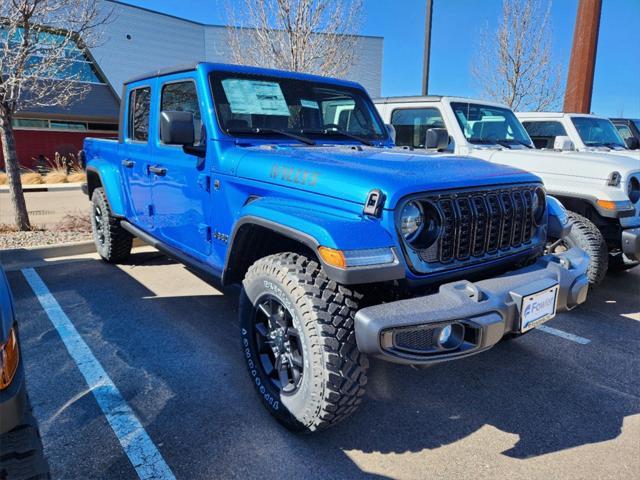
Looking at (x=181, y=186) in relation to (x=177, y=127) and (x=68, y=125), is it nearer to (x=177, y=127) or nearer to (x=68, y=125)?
(x=177, y=127)

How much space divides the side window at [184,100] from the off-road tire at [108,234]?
71.1 inches

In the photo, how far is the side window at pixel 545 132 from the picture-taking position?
23.7 ft

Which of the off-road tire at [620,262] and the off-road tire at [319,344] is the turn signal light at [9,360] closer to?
the off-road tire at [319,344]

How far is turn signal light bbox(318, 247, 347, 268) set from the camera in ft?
6.69

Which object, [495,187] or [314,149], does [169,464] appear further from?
[495,187]

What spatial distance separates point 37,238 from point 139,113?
10.4ft

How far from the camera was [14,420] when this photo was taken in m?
1.47

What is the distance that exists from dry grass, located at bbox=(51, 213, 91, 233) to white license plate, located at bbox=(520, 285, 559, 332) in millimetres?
6537

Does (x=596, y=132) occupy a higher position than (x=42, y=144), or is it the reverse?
(x=596, y=132)

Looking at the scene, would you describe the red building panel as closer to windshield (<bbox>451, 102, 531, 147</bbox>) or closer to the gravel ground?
the gravel ground

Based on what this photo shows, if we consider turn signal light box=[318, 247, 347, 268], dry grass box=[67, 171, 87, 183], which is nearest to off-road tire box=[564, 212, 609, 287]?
turn signal light box=[318, 247, 347, 268]

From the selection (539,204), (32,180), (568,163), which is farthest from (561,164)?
(32,180)

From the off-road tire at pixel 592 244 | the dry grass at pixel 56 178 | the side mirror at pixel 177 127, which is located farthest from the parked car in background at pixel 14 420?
the dry grass at pixel 56 178

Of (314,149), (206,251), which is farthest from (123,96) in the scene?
(314,149)
